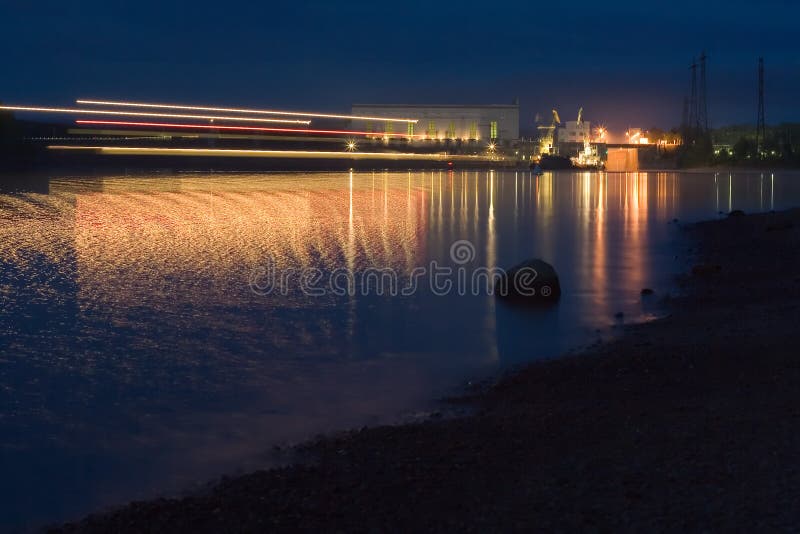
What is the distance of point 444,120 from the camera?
152000 mm

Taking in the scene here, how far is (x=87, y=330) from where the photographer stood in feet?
44.2

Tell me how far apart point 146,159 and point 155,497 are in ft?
303

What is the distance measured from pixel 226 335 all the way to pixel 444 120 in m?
142

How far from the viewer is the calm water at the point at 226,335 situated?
8031 mm

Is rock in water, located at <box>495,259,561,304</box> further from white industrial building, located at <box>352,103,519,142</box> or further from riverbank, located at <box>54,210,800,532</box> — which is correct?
white industrial building, located at <box>352,103,519,142</box>

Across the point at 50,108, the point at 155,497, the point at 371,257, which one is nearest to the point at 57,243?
the point at 371,257

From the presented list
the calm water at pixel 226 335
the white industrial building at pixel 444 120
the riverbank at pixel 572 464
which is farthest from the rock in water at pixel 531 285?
the white industrial building at pixel 444 120

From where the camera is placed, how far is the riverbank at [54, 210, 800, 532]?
5.29 meters

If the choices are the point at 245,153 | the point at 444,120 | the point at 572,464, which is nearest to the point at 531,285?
the point at 572,464

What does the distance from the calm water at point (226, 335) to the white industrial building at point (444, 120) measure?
120616 millimetres

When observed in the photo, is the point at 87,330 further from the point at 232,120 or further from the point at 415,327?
the point at 232,120

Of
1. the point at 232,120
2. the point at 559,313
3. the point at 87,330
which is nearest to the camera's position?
the point at 87,330

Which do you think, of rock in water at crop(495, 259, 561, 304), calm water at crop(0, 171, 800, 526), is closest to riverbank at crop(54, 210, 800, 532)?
calm water at crop(0, 171, 800, 526)

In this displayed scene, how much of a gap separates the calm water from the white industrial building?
4749 inches
